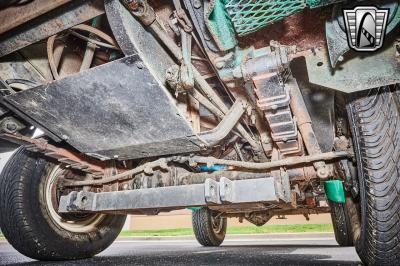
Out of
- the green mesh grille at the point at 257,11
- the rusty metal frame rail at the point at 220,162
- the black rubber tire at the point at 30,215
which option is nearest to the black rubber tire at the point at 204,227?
the black rubber tire at the point at 30,215

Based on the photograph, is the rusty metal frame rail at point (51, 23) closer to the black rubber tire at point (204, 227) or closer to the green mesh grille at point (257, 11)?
the green mesh grille at point (257, 11)

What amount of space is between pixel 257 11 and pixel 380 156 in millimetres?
751

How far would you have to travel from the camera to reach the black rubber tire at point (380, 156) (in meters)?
1.11

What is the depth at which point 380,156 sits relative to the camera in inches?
43.7

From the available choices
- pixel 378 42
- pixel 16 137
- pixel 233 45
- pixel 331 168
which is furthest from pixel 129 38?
pixel 331 168

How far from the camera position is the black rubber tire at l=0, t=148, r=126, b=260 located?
165 cm

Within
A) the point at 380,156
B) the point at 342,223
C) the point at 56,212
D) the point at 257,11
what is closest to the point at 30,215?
the point at 56,212

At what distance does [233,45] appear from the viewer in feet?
3.33

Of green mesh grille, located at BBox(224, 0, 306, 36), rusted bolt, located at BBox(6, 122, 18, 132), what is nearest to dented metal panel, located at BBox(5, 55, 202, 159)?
rusted bolt, located at BBox(6, 122, 18, 132)

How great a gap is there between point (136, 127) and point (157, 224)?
36.8 ft

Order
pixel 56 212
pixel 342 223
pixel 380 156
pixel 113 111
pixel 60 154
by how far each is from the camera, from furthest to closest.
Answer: pixel 342 223 → pixel 56 212 → pixel 60 154 → pixel 113 111 → pixel 380 156

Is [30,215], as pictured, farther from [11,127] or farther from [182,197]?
[182,197]

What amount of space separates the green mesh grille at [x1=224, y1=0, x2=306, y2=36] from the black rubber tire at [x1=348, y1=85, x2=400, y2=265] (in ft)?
1.69

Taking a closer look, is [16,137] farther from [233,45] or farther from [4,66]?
[233,45]
